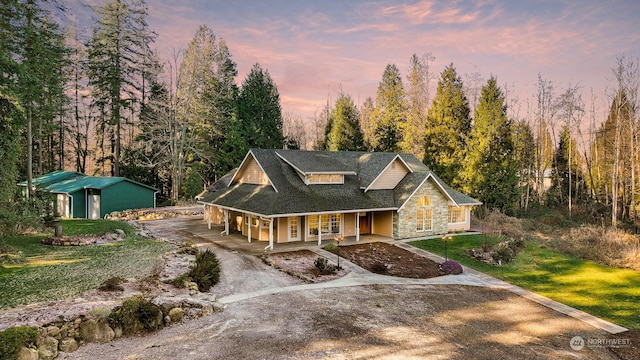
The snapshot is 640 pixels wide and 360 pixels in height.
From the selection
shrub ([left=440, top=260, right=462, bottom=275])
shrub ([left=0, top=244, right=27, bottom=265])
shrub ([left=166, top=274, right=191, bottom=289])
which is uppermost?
shrub ([left=0, top=244, right=27, bottom=265])

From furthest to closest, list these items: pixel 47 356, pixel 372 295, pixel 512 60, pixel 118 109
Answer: pixel 118 109 → pixel 512 60 → pixel 372 295 → pixel 47 356

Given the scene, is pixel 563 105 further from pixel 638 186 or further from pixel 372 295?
pixel 372 295

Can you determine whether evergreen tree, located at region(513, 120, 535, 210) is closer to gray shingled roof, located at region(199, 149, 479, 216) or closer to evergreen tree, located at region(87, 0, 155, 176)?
gray shingled roof, located at region(199, 149, 479, 216)

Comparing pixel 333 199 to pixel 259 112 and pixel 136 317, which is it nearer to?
pixel 136 317

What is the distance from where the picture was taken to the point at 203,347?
8352 millimetres

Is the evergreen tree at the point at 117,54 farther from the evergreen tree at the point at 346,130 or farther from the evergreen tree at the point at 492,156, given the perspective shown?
the evergreen tree at the point at 492,156

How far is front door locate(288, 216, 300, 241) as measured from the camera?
67.3 ft

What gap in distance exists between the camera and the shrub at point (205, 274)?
492 inches

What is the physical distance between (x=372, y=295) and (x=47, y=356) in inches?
374

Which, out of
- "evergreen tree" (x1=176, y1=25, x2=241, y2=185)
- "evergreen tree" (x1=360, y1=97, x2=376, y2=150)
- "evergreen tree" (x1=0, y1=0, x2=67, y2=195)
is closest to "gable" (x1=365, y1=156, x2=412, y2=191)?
"evergreen tree" (x1=0, y1=0, x2=67, y2=195)

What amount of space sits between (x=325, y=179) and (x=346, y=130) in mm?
24386

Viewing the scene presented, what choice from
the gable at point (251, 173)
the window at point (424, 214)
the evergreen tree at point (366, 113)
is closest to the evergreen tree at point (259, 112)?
the evergreen tree at point (366, 113)

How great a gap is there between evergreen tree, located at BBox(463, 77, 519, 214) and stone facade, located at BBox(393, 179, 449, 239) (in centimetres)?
1078

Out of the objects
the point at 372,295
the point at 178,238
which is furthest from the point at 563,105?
the point at 178,238
